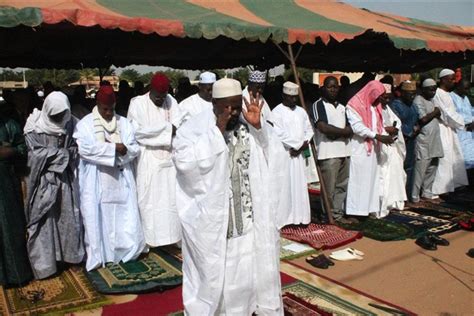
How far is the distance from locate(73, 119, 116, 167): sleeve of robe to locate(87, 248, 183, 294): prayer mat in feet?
3.40

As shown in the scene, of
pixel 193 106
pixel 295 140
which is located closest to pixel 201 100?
pixel 193 106

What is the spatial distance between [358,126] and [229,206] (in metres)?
3.45

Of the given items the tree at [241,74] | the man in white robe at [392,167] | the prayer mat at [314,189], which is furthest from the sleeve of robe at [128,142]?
the tree at [241,74]

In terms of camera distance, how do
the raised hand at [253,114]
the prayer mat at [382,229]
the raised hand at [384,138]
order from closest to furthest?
1. the raised hand at [253,114]
2. the prayer mat at [382,229]
3. the raised hand at [384,138]

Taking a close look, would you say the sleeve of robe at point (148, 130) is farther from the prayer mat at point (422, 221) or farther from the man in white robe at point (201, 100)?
the prayer mat at point (422, 221)

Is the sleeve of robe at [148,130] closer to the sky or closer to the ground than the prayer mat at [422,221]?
closer to the sky

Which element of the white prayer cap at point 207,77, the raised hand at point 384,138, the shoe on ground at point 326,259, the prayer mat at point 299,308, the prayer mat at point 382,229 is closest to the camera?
the prayer mat at point 299,308

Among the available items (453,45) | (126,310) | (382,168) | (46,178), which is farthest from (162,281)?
(453,45)

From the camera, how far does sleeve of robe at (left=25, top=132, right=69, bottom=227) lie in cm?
420

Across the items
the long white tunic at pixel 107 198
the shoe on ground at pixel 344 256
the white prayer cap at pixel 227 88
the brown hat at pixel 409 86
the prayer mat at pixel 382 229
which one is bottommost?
the shoe on ground at pixel 344 256

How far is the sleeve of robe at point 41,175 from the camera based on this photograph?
4195mm

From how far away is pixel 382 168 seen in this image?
6.46m

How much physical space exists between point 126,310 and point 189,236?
49.2 inches

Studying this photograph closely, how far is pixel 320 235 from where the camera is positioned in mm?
5566
